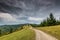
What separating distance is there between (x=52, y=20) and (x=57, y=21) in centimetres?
339

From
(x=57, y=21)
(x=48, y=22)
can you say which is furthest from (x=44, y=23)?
(x=57, y=21)

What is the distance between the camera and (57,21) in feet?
194

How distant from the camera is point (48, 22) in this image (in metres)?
62.9

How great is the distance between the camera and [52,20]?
Answer: 6203 cm

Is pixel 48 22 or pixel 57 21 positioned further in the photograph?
A: pixel 48 22

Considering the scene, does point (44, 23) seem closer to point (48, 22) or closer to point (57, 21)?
point (48, 22)

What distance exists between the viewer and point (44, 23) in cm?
6353

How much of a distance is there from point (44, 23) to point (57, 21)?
21.3 feet

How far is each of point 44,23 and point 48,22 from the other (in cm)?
175

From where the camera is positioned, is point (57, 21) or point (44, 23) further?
point (44, 23)
